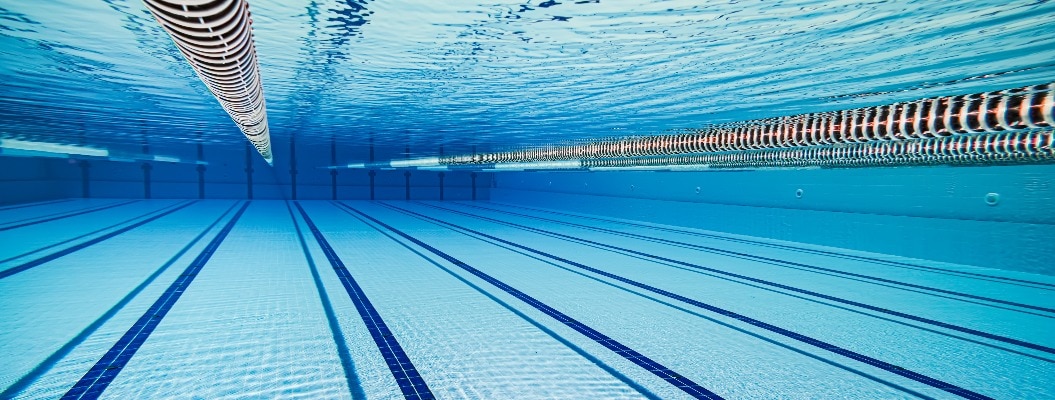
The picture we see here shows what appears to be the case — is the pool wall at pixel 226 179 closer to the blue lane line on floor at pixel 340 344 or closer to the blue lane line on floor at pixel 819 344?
the blue lane line on floor at pixel 340 344

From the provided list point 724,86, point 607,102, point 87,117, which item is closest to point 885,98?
point 724,86

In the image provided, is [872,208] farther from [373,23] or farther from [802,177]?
[373,23]

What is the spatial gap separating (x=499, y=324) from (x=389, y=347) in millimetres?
892

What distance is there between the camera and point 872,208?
7789 millimetres

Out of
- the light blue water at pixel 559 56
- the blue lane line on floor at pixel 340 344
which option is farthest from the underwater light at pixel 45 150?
the blue lane line on floor at pixel 340 344

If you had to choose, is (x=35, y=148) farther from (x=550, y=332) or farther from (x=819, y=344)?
(x=819, y=344)

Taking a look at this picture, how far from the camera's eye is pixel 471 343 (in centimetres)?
319

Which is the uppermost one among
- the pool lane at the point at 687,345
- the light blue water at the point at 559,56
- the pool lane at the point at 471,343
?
the light blue water at the point at 559,56

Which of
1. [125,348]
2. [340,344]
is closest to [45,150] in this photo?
[125,348]

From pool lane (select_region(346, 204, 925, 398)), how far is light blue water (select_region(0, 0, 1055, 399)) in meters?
0.02

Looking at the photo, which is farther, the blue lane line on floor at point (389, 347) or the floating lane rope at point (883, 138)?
the floating lane rope at point (883, 138)

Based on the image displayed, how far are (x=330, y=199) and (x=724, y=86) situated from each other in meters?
20.0

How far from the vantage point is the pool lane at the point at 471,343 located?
8.44 feet

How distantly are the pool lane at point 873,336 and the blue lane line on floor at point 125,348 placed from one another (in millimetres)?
4516
